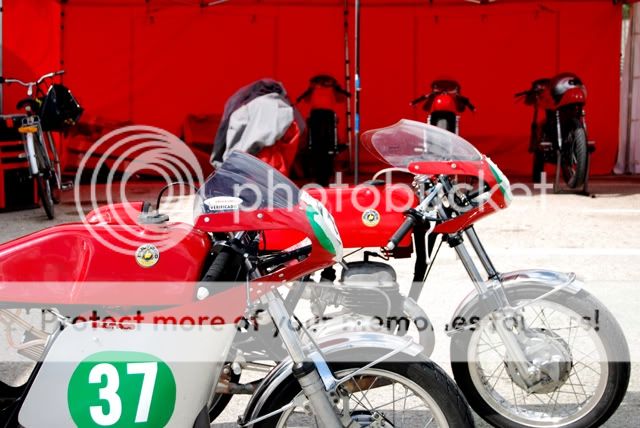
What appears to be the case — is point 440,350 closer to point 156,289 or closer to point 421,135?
point 421,135

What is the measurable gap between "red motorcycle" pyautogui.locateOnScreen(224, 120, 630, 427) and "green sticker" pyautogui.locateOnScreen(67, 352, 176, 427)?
908 mm

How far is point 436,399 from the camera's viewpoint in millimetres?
2721

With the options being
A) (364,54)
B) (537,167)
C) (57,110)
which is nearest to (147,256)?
(57,110)

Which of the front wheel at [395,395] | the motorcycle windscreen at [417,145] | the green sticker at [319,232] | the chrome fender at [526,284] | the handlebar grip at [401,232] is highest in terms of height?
the motorcycle windscreen at [417,145]

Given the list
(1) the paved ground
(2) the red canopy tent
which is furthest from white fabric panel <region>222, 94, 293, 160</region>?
(2) the red canopy tent

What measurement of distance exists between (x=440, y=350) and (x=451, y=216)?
1.41 metres

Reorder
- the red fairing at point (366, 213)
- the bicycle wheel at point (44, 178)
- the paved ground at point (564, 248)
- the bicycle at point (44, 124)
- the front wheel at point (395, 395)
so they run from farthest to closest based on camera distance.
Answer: the bicycle at point (44, 124), the bicycle wheel at point (44, 178), the paved ground at point (564, 248), the red fairing at point (366, 213), the front wheel at point (395, 395)

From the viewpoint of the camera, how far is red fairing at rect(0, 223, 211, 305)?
2.71m

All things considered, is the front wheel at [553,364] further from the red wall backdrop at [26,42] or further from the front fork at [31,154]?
the red wall backdrop at [26,42]

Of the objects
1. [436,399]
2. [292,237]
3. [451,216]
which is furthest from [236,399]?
[436,399]

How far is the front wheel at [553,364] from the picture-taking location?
3535 mm

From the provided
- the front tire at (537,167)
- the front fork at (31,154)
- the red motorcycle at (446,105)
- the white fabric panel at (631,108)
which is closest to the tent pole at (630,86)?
the white fabric panel at (631,108)

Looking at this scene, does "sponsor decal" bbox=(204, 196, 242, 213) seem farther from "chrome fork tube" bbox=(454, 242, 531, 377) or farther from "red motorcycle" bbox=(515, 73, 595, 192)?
"red motorcycle" bbox=(515, 73, 595, 192)

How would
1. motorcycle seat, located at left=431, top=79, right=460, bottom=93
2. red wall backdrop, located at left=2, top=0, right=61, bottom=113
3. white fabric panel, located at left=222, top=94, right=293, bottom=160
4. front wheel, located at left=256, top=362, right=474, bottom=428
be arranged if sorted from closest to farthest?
1. front wheel, located at left=256, top=362, right=474, bottom=428
2. white fabric panel, located at left=222, top=94, right=293, bottom=160
3. red wall backdrop, located at left=2, top=0, right=61, bottom=113
4. motorcycle seat, located at left=431, top=79, right=460, bottom=93
